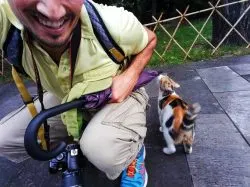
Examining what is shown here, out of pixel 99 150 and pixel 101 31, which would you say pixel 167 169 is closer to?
pixel 99 150

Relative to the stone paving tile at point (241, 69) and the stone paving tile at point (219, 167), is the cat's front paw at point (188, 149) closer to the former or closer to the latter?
the stone paving tile at point (219, 167)

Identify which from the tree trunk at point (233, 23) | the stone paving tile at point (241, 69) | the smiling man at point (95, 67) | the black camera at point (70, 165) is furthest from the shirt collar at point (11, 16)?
the tree trunk at point (233, 23)

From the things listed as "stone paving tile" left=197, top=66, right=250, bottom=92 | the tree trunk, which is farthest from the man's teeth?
the tree trunk

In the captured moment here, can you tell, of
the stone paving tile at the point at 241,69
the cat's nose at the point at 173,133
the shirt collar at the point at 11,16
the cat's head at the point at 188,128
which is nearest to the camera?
the shirt collar at the point at 11,16

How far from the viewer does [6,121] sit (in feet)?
9.60

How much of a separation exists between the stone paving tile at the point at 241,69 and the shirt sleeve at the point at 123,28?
3.43 metres

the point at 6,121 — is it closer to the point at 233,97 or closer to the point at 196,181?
the point at 196,181

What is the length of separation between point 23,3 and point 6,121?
1.22m

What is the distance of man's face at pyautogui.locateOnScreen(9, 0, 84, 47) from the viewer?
1998 mm

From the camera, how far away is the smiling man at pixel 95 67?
2.11m

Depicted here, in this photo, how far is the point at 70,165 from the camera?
2.20 meters

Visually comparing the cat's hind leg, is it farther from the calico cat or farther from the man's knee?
the man's knee

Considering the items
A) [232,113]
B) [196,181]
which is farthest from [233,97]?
[196,181]

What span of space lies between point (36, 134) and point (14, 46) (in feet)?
2.19
